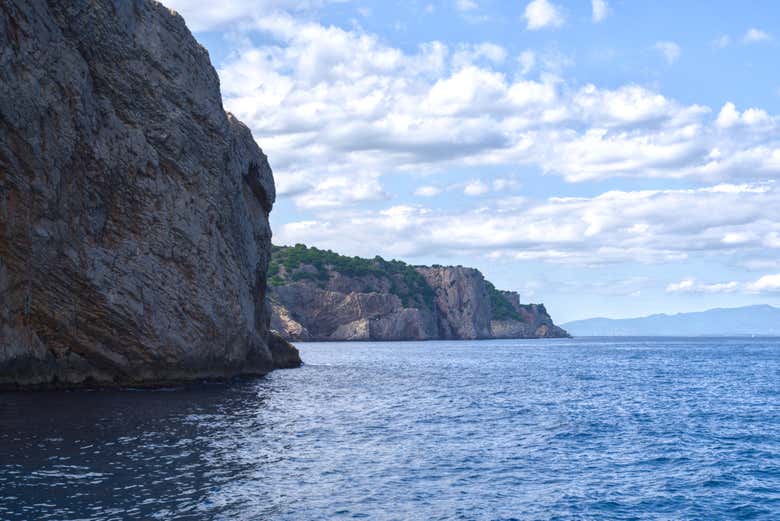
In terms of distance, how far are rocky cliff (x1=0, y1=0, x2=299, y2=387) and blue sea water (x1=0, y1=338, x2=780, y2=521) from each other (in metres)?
3.63

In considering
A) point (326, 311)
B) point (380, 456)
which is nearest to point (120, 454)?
point (380, 456)

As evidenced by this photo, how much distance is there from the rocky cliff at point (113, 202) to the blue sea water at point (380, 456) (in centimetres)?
363

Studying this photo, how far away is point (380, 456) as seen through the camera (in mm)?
28891

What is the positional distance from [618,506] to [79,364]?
36.7m

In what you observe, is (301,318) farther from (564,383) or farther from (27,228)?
(27,228)

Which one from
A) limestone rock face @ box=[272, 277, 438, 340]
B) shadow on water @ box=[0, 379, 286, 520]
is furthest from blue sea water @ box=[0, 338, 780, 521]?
limestone rock face @ box=[272, 277, 438, 340]

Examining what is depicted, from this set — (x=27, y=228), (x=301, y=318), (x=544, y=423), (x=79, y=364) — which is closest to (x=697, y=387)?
(x=544, y=423)

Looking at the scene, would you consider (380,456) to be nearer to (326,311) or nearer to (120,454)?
(120,454)

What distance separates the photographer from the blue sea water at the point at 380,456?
21484 millimetres

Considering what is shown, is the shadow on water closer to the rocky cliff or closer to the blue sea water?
the blue sea water

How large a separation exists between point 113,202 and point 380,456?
90.5 ft

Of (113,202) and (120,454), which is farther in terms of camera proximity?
(113,202)

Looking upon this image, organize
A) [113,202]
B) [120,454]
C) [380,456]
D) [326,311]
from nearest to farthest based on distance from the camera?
[120,454]
[380,456]
[113,202]
[326,311]

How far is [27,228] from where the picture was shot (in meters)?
39.5
